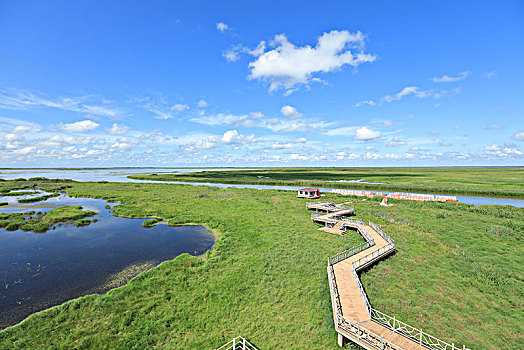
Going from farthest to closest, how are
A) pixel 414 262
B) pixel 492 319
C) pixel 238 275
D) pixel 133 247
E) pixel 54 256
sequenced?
pixel 133 247
pixel 54 256
pixel 414 262
pixel 238 275
pixel 492 319

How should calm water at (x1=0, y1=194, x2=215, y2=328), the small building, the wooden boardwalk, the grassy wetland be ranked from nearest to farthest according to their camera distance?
1. the wooden boardwalk
2. the grassy wetland
3. calm water at (x1=0, y1=194, x2=215, y2=328)
4. the small building

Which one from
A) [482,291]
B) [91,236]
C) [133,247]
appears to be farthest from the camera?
[91,236]

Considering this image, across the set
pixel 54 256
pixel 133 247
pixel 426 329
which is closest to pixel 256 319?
pixel 426 329

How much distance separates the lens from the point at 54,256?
84.7 ft

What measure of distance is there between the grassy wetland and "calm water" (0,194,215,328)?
320 centimetres

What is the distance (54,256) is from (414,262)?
43029 millimetres

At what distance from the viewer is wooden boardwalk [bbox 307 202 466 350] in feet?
38.3

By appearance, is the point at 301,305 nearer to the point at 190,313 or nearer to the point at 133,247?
the point at 190,313

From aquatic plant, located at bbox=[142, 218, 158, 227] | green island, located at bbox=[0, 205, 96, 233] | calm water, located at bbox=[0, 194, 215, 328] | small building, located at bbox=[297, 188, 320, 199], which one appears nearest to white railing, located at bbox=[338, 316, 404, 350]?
calm water, located at bbox=[0, 194, 215, 328]

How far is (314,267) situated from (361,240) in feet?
38.0

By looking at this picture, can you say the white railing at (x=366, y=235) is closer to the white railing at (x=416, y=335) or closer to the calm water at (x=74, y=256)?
the white railing at (x=416, y=335)

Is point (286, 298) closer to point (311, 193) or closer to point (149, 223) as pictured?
point (149, 223)

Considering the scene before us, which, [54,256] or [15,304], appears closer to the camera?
[15,304]

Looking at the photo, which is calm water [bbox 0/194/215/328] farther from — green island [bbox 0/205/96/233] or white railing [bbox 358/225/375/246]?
white railing [bbox 358/225/375/246]
